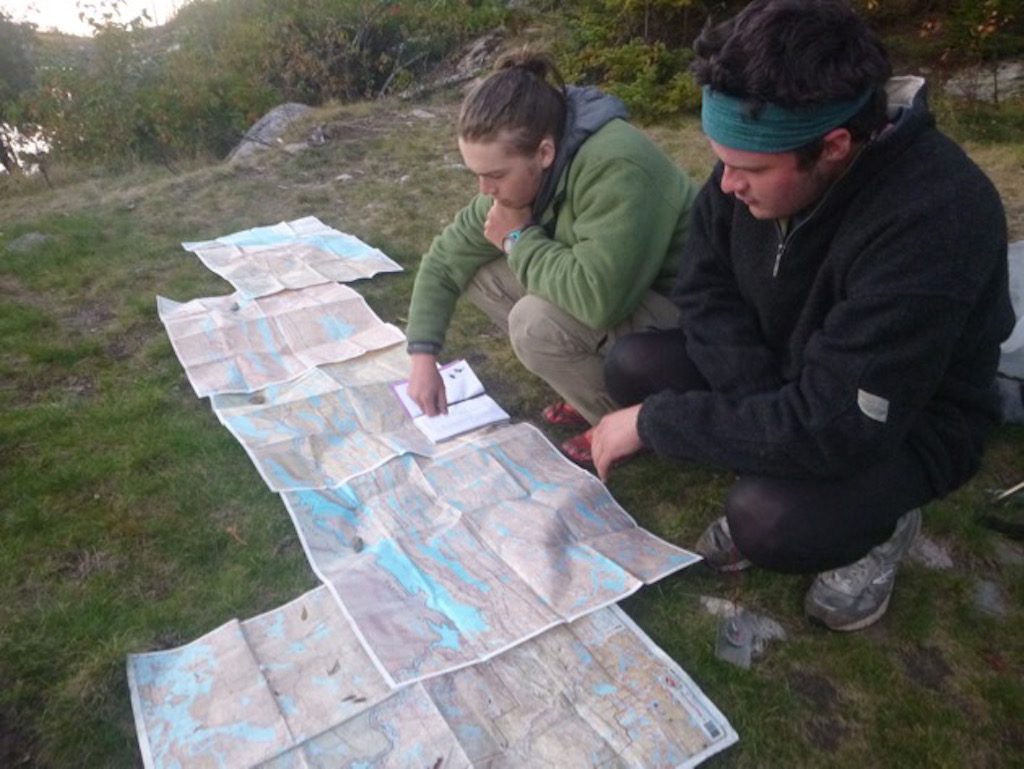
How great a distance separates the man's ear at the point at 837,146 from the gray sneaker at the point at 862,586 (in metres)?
0.88

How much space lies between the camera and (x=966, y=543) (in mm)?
1947

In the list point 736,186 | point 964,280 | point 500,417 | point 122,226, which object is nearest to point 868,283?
point 964,280

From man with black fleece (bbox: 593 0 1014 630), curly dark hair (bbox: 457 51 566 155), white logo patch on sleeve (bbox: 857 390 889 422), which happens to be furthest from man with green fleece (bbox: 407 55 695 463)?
white logo patch on sleeve (bbox: 857 390 889 422)

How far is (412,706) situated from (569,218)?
1.24 metres

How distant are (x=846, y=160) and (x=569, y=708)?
46.3 inches

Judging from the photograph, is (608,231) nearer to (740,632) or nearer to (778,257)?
(778,257)

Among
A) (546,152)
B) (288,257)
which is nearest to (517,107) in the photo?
(546,152)

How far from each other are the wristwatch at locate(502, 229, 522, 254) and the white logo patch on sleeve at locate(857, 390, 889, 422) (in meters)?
1.03

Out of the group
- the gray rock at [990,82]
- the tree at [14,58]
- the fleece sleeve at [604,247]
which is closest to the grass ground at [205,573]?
the fleece sleeve at [604,247]

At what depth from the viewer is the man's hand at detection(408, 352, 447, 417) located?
2223 millimetres

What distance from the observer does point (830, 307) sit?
1422mm

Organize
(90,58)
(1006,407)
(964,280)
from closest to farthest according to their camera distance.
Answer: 1. (964,280)
2. (1006,407)
3. (90,58)

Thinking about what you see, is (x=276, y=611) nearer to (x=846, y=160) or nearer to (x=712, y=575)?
(x=712, y=575)

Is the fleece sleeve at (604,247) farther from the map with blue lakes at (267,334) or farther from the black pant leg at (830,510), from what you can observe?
the map with blue lakes at (267,334)
